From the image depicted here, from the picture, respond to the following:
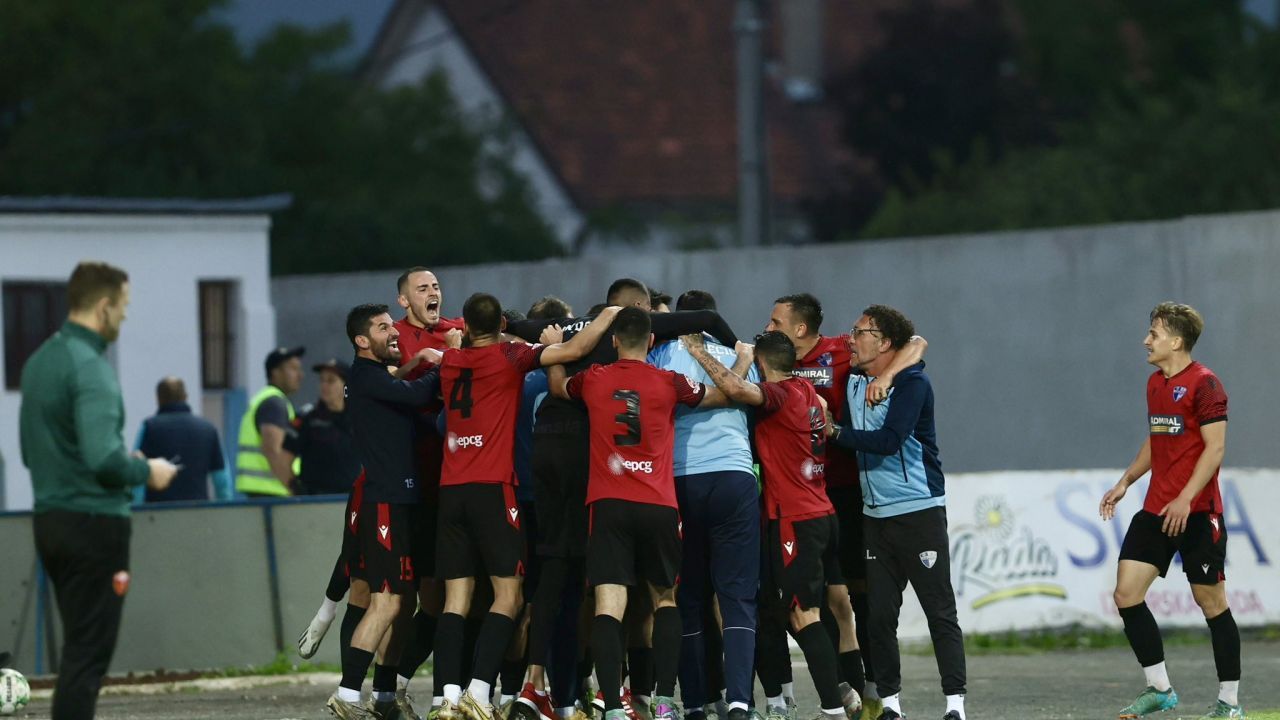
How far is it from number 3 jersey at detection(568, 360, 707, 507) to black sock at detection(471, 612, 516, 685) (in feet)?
2.52

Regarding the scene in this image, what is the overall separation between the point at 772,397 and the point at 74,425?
3455 mm

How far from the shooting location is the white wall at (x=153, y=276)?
21000 millimetres

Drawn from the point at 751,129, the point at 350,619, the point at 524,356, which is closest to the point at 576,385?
the point at 524,356

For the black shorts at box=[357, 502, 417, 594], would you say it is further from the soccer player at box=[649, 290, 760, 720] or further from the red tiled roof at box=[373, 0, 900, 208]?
the red tiled roof at box=[373, 0, 900, 208]

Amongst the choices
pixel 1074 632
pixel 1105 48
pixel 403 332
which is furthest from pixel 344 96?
pixel 403 332

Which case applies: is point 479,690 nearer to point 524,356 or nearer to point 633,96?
point 524,356

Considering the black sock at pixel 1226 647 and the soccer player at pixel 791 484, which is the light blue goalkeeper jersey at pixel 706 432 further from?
the black sock at pixel 1226 647

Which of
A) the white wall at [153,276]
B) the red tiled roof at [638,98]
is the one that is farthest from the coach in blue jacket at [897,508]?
the red tiled roof at [638,98]

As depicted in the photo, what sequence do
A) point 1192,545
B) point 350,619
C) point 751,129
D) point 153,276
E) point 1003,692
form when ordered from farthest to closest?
point 751,129
point 153,276
point 1003,692
point 350,619
point 1192,545

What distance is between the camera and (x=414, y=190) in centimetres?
4134

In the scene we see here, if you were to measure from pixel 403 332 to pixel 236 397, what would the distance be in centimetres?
A: 1193

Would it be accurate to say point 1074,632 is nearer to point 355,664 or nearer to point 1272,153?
point 355,664

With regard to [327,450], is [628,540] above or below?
below

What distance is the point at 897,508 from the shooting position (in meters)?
10.5
